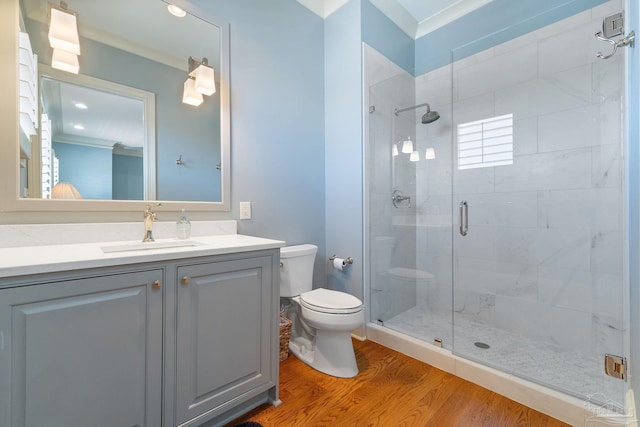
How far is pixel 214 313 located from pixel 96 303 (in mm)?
410

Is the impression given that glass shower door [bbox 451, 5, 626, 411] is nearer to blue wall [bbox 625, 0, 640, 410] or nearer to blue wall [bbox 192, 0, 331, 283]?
blue wall [bbox 625, 0, 640, 410]

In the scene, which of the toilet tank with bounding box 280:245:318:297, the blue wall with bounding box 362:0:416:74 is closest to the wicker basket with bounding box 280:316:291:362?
the toilet tank with bounding box 280:245:318:297

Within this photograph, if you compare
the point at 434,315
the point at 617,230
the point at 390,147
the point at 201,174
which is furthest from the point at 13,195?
the point at 617,230

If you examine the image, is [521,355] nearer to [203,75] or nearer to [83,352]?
[83,352]

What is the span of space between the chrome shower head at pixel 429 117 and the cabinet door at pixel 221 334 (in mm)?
1940

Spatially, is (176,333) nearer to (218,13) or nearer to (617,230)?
(218,13)

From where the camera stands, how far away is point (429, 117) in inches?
96.1

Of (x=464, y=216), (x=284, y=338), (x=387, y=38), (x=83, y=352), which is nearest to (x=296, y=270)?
(x=284, y=338)

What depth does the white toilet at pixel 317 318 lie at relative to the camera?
163 centimetres

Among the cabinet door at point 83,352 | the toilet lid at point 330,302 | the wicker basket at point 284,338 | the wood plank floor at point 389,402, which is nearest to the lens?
the cabinet door at point 83,352

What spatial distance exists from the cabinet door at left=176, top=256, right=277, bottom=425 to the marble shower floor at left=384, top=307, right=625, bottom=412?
1186 millimetres

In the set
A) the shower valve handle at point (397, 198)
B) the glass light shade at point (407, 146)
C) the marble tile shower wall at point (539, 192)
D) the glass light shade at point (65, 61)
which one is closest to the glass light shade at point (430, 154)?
the marble tile shower wall at point (539, 192)

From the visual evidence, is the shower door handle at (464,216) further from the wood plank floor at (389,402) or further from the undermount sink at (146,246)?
the undermount sink at (146,246)

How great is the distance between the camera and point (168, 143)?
159cm
